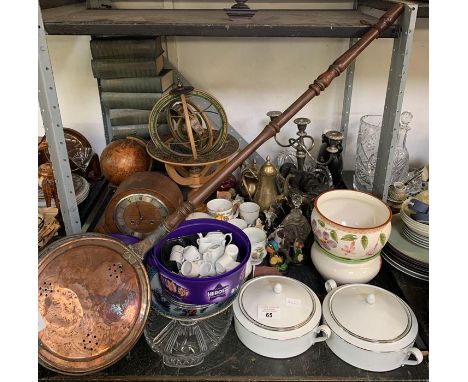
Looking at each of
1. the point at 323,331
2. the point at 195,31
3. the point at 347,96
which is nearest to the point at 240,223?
the point at 323,331

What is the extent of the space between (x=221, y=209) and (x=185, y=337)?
418mm

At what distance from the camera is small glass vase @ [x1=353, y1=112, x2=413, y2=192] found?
149 cm

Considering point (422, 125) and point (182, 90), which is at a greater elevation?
point (182, 90)

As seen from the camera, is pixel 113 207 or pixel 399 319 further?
pixel 113 207

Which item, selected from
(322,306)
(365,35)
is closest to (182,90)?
(365,35)

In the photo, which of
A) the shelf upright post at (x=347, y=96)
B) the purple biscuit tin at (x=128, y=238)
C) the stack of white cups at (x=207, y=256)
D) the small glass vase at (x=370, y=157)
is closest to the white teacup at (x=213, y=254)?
the stack of white cups at (x=207, y=256)

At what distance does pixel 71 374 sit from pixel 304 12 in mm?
1217

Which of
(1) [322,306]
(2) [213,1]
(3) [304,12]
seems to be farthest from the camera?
(2) [213,1]

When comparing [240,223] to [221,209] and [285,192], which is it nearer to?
[221,209]

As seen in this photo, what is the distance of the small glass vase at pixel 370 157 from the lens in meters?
1.49

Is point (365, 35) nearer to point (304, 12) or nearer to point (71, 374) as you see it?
point (304, 12)

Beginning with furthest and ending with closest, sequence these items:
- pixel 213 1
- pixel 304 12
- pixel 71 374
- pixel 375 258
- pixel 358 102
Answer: pixel 358 102 → pixel 213 1 → pixel 304 12 → pixel 375 258 → pixel 71 374

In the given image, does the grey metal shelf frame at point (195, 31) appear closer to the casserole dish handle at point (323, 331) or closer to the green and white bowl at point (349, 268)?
the green and white bowl at point (349, 268)

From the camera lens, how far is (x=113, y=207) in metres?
1.19
